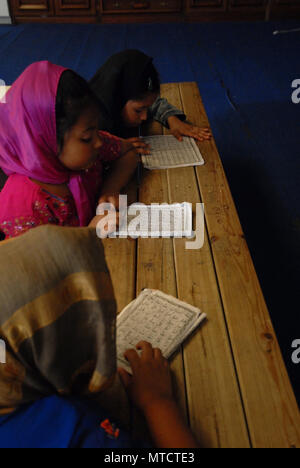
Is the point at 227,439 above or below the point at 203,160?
below

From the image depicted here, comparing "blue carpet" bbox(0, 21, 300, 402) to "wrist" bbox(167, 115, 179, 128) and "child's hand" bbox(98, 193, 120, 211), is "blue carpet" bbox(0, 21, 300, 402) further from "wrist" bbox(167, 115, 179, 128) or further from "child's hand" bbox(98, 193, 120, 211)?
"child's hand" bbox(98, 193, 120, 211)

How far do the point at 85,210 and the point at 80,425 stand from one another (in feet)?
2.83

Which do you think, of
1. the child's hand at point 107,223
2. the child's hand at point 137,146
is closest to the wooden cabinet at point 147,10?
the child's hand at point 137,146

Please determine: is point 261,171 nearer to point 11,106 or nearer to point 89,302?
point 11,106

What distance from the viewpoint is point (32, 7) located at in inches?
189

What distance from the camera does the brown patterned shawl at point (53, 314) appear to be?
1.68ft

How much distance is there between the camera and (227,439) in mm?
769

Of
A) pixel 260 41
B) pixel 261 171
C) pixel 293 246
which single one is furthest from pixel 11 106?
pixel 260 41

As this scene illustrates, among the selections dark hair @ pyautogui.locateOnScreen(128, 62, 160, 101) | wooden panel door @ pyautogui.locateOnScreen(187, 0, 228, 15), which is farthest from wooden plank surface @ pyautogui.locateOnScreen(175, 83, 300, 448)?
wooden panel door @ pyautogui.locateOnScreen(187, 0, 228, 15)

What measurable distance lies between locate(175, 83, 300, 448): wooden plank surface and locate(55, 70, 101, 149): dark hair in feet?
1.72

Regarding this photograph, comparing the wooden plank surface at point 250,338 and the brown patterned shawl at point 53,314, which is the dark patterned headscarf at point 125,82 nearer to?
the wooden plank surface at point 250,338

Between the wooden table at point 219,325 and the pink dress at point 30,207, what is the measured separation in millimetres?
174

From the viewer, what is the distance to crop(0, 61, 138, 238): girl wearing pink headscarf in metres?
1.14
